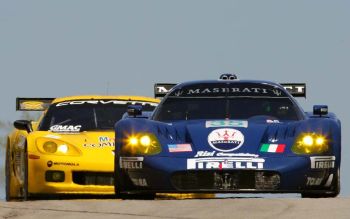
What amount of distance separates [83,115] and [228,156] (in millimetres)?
4485

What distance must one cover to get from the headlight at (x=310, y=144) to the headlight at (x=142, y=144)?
1.23m

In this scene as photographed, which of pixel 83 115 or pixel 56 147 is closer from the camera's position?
pixel 56 147

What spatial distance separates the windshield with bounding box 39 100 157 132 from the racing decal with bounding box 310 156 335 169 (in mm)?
4165

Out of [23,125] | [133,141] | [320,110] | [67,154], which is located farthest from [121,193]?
[23,125]

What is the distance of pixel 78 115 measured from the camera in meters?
15.6

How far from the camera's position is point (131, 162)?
11805 millimetres

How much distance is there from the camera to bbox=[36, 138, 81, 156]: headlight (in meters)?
14.5

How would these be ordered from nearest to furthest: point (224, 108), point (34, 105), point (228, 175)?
point (228, 175) → point (224, 108) → point (34, 105)

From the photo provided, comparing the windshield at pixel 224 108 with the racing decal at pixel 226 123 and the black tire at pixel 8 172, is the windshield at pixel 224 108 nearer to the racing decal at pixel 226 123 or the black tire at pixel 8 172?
the racing decal at pixel 226 123

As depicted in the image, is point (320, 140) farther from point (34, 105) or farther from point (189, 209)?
point (34, 105)

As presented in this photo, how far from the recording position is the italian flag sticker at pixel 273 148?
11.7 m

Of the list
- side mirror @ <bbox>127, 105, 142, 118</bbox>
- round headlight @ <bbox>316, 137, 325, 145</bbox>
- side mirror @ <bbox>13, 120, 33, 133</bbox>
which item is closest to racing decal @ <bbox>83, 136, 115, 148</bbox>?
side mirror @ <bbox>13, 120, 33, 133</bbox>

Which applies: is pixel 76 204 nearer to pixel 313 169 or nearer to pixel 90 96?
pixel 313 169

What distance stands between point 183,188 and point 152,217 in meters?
2.63
